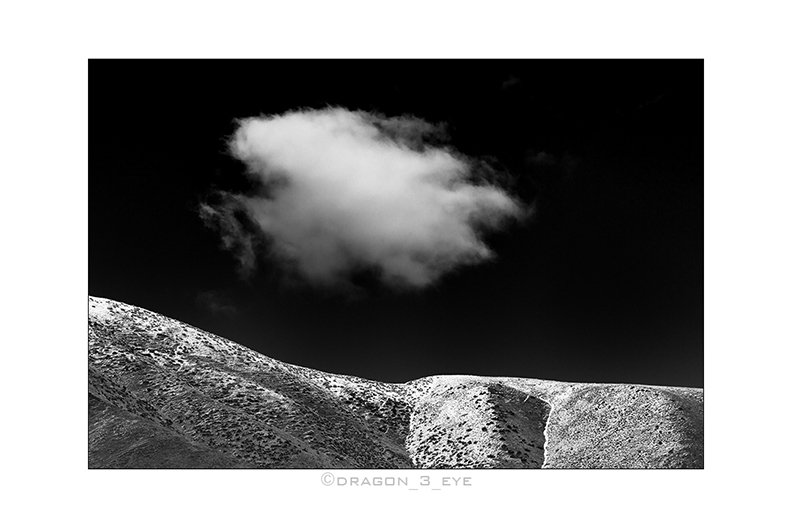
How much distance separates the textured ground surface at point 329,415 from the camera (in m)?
11.2

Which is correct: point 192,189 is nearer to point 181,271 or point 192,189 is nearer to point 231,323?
point 181,271

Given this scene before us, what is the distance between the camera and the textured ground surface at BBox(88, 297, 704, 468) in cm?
1122

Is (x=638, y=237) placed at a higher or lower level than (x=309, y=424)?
higher

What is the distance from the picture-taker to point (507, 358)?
11.6m

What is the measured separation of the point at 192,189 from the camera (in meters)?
11.6

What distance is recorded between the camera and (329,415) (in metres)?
13.5
